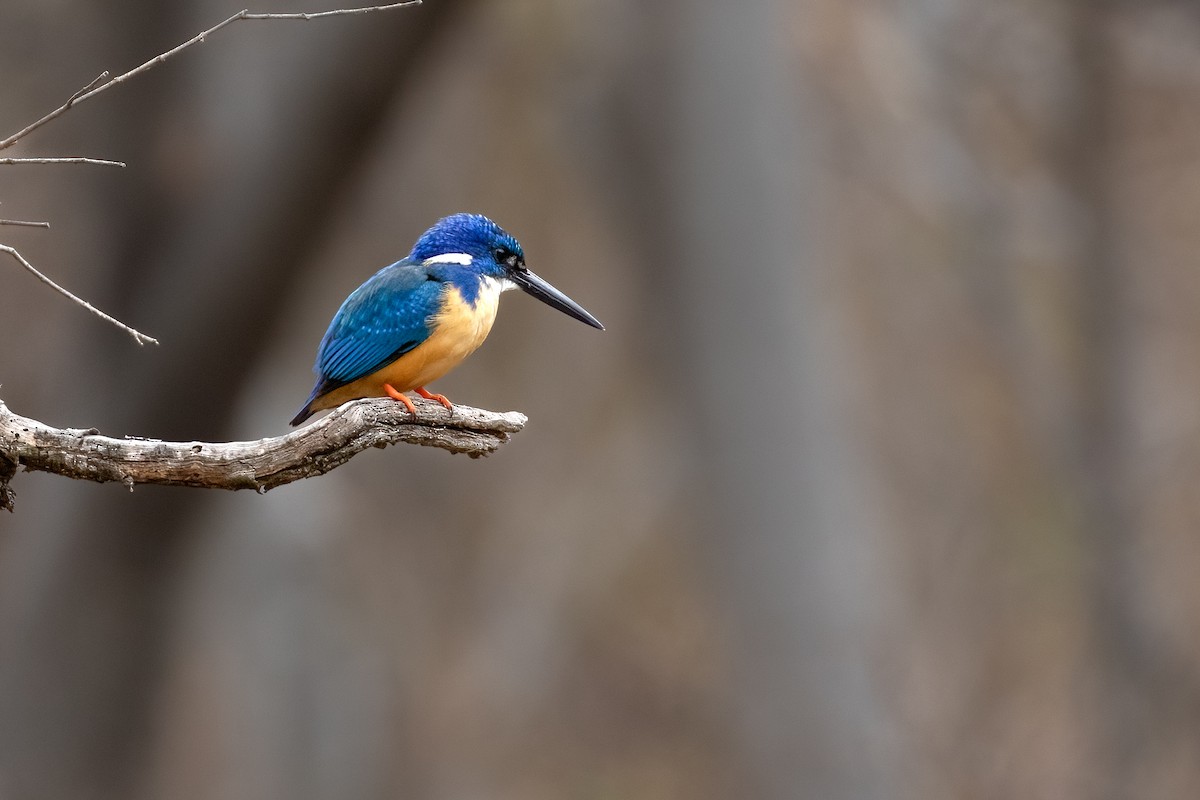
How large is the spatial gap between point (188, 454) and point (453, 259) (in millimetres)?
1101

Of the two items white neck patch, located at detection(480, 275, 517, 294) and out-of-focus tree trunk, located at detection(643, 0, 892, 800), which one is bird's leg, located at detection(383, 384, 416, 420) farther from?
out-of-focus tree trunk, located at detection(643, 0, 892, 800)

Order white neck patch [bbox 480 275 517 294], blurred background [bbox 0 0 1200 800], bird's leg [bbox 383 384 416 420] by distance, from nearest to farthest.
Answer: bird's leg [bbox 383 384 416 420], white neck patch [bbox 480 275 517 294], blurred background [bbox 0 0 1200 800]

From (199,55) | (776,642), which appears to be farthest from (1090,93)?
(199,55)

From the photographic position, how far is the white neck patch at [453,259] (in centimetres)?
313

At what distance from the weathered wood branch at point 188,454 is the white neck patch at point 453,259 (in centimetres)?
79

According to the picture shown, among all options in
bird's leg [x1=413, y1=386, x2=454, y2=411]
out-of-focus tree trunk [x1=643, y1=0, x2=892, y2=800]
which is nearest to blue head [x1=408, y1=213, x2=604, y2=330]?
bird's leg [x1=413, y1=386, x2=454, y2=411]

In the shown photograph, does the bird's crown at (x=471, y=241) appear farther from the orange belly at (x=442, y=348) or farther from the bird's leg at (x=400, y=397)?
the bird's leg at (x=400, y=397)

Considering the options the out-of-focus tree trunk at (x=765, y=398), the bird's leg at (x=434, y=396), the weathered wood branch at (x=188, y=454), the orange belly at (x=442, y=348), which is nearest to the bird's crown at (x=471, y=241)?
the orange belly at (x=442, y=348)

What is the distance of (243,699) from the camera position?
14.7m

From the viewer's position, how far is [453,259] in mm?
3139

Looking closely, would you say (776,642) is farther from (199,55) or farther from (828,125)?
(828,125)

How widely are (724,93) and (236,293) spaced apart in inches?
138

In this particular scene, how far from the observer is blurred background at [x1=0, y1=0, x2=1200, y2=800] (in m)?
8.37

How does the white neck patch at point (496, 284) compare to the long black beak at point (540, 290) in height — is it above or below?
below
